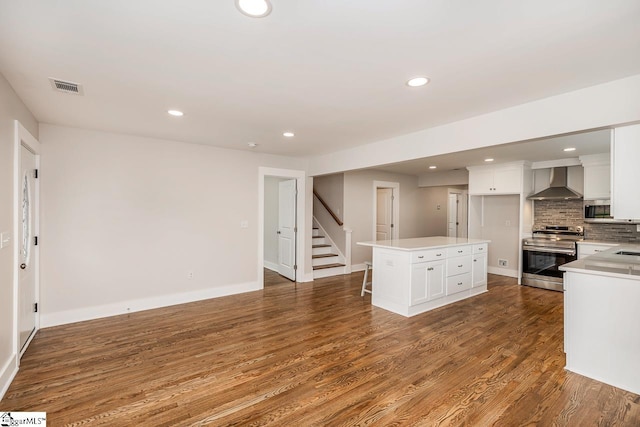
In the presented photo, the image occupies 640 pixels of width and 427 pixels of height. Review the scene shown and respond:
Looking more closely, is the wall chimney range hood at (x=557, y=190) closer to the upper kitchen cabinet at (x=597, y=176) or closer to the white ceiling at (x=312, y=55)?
the upper kitchen cabinet at (x=597, y=176)

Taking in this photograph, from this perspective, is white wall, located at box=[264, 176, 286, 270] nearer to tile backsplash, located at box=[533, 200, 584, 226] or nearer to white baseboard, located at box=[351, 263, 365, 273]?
white baseboard, located at box=[351, 263, 365, 273]

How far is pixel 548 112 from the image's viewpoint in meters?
2.70

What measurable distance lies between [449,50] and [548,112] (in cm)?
141

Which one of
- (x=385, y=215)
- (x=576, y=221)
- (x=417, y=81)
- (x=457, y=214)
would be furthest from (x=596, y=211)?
(x=417, y=81)

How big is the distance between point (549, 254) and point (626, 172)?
11.3ft

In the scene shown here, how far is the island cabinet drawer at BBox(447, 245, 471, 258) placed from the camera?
4488 millimetres

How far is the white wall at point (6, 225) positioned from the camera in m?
2.34

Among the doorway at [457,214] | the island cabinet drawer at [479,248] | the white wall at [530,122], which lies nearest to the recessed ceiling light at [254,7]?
the white wall at [530,122]

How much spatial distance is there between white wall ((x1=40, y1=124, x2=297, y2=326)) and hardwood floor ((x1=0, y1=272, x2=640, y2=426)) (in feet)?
1.35

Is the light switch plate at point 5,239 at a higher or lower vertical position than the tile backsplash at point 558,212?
lower

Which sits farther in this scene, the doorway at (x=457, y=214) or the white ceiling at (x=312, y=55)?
the doorway at (x=457, y=214)

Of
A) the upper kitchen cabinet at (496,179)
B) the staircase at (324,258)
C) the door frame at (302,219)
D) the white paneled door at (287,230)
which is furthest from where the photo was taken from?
the staircase at (324,258)

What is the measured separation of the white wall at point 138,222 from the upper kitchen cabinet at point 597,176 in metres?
5.45

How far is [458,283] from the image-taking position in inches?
183
